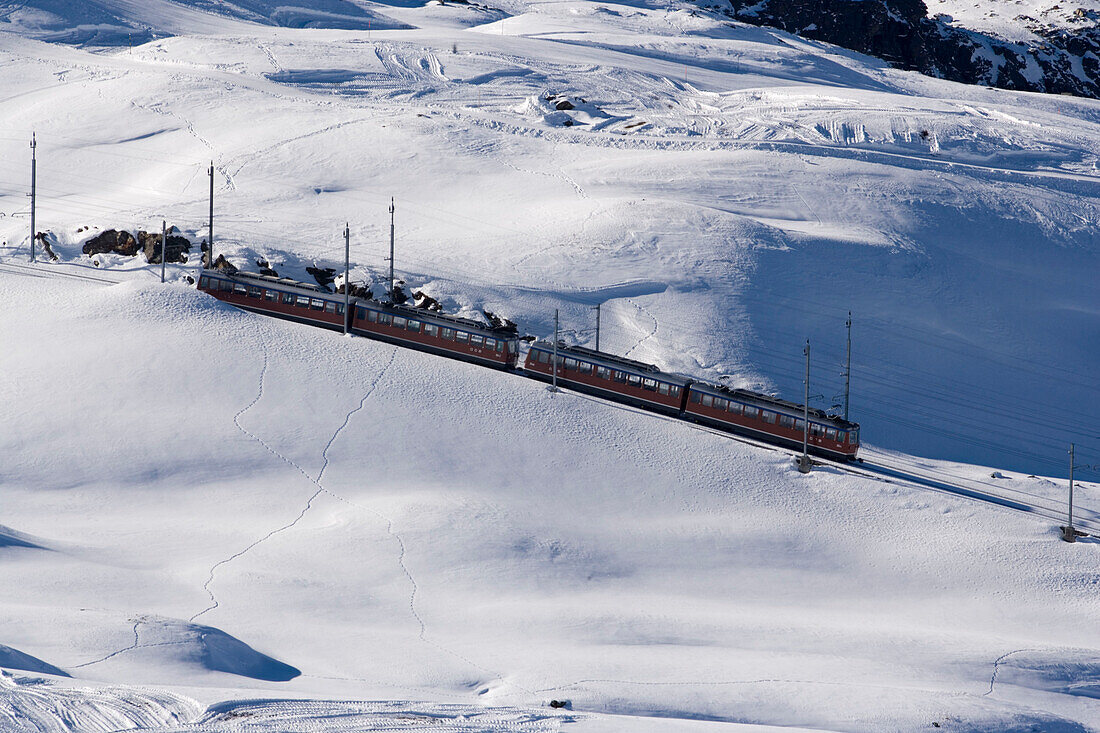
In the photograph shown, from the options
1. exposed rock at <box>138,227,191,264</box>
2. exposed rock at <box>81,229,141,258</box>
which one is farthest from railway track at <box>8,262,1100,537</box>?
exposed rock at <box>81,229,141,258</box>

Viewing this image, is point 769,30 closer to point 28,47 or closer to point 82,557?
point 28,47

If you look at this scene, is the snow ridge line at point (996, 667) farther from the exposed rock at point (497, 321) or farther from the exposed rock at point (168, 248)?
the exposed rock at point (168, 248)

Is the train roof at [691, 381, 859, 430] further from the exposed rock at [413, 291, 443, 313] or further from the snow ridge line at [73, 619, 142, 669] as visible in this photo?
the snow ridge line at [73, 619, 142, 669]

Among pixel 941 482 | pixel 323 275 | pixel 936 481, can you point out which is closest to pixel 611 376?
pixel 936 481

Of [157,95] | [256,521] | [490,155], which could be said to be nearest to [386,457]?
[256,521]

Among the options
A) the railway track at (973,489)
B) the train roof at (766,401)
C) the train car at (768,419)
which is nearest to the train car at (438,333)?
the train car at (768,419)

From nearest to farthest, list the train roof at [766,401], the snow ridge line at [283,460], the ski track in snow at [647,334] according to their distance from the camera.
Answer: the snow ridge line at [283,460] → the train roof at [766,401] → the ski track in snow at [647,334]
